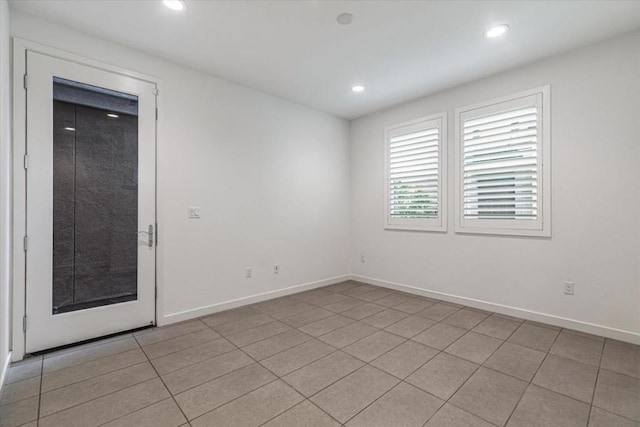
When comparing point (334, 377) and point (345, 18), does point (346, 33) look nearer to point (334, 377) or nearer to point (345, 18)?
point (345, 18)

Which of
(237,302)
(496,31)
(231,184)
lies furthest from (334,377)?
(496,31)

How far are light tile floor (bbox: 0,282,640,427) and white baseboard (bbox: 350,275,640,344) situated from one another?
0.10 m

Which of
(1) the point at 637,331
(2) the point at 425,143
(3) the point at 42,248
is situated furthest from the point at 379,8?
(1) the point at 637,331

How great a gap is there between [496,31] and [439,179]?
1.84m

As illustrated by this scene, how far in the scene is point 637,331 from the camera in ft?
8.87

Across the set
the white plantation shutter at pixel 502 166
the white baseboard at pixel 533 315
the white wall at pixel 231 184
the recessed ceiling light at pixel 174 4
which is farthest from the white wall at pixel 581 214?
the recessed ceiling light at pixel 174 4

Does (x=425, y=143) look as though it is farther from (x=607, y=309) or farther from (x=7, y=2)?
(x=7, y=2)

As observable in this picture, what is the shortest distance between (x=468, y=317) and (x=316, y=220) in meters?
2.49

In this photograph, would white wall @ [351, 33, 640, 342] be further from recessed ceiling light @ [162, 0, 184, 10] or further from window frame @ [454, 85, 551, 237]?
recessed ceiling light @ [162, 0, 184, 10]

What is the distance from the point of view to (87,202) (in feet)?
9.02

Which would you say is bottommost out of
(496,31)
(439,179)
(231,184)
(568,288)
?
(568,288)

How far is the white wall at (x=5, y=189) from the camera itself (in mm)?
2092

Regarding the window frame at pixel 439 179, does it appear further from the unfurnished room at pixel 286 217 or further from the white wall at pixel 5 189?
the white wall at pixel 5 189

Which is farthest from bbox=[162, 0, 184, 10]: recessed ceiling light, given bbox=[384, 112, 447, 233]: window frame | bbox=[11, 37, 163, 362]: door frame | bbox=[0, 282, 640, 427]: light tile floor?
bbox=[384, 112, 447, 233]: window frame
